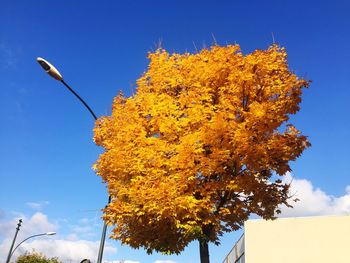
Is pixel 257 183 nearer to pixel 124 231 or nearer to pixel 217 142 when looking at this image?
pixel 217 142

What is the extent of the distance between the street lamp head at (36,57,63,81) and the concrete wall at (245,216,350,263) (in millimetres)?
31475

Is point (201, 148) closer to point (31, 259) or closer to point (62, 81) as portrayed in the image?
point (62, 81)

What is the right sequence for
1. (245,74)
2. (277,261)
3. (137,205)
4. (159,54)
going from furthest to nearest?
(277,261)
(159,54)
(245,74)
(137,205)

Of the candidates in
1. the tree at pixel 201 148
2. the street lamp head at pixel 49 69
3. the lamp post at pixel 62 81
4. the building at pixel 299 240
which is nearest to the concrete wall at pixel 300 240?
the building at pixel 299 240

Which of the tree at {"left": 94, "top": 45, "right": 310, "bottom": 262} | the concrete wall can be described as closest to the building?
the concrete wall

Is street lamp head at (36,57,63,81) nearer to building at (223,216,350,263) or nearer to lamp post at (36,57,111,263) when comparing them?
lamp post at (36,57,111,263)

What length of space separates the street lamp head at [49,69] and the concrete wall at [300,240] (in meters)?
31.5

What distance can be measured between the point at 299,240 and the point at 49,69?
32.9 meters

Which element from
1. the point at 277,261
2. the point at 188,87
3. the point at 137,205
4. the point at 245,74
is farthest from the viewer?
the point at 277,261

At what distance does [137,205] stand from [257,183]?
12.9ft

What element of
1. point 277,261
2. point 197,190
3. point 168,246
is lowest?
point 168,246

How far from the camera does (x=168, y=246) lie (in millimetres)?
12617

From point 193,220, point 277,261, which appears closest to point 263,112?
point 193,220

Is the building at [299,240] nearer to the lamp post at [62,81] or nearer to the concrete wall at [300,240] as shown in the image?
the concrete wall at [300,240]
